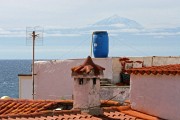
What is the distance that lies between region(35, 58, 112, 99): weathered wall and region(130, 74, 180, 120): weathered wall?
39.7 ft

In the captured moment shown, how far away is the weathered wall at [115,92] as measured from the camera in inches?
996

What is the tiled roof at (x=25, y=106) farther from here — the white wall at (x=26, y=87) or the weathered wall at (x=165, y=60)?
the white wall at (x=26, y=87)

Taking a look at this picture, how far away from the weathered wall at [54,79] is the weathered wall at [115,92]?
158 inches

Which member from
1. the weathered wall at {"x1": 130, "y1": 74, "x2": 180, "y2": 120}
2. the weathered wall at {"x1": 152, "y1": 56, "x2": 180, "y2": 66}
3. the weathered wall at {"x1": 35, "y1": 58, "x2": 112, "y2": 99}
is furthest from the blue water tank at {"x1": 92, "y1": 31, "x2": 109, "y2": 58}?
the weathered wall at {"x1": 130, "y1": 74, "x2": 180, "y2": 120}

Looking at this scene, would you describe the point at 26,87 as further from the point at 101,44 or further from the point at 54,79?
the point at 101,44

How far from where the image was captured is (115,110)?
57.0ft

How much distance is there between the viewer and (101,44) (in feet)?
96.6

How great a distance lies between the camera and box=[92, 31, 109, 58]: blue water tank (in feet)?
96.3

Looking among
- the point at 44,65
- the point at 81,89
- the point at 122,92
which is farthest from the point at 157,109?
the point at 44,65

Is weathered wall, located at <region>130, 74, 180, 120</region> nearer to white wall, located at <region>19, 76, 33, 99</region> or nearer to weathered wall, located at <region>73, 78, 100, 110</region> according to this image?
weathered wall, located at <region>73, 78, 100, 110</region>

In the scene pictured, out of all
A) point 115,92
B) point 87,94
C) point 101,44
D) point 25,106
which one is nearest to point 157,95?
point 87,94

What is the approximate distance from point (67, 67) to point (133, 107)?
12420 mm

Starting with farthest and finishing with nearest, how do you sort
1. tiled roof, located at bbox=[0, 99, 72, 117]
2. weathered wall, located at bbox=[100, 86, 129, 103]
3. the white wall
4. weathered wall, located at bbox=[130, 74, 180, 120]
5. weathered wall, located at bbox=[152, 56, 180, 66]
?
the white wall → weathered wall, located at bbox=[152, 56, 180, 66] → weathered wall, located at bbox=[100, 86, 129, 103] → tiled roof, located at bbox=[0, 99, 72, 117] → weathered wall, located at bbox=[130, 74, 180, 120]

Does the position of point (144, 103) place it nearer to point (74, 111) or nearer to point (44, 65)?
point (74, 111)
